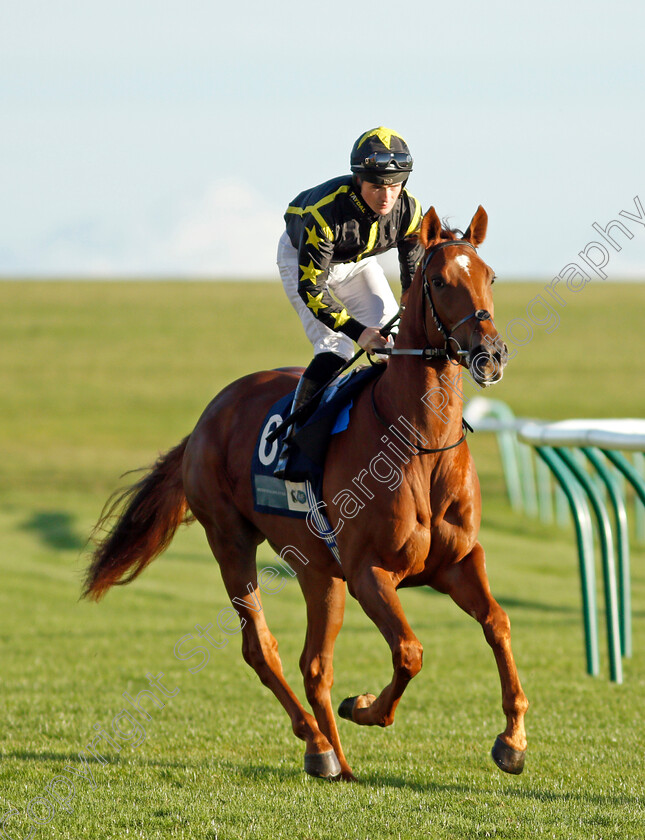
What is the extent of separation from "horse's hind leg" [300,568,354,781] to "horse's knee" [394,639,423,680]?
81 centimetres

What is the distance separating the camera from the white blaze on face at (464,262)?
4.06 meters

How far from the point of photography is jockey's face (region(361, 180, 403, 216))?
14.9 ft

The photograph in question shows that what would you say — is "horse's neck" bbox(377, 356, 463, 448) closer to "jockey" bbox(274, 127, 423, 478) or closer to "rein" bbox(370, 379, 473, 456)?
"rein" bbox(370, 379, 473, 456)

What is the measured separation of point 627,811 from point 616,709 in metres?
2.27

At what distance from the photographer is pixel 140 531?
6.09 meters

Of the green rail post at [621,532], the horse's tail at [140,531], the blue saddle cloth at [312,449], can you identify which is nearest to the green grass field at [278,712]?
the green rail post at [621,532]

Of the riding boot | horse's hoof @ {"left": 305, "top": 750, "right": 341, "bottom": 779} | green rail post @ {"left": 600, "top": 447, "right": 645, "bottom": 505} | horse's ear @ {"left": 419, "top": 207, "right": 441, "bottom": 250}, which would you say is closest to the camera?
horse's ear @ {"left": 419, "top": 207, "right": 441, "bottom": 250}

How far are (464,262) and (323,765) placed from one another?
2.21m

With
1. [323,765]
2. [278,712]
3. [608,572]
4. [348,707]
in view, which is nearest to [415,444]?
[348,707]

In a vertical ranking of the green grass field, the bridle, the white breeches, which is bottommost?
the green grass field

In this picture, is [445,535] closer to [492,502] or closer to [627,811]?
[627,811]

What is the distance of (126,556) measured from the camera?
6074mm

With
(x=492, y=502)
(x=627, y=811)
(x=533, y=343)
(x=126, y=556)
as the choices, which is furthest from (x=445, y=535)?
(x=533, y=343)

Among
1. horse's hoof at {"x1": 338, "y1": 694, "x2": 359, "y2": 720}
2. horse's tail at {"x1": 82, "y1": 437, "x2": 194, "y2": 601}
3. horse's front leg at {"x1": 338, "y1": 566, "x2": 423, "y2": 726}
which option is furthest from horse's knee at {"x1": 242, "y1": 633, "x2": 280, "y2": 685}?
horse's tail at {"x1": 82, "y1": 437, "x2": 194, "y2": 601}
